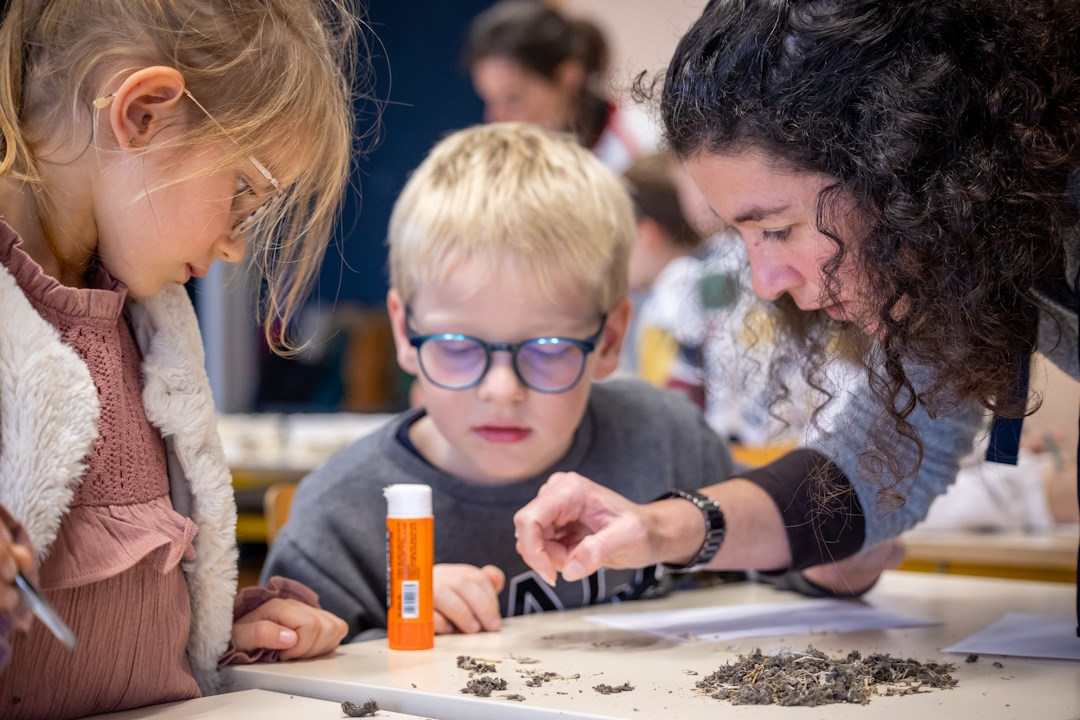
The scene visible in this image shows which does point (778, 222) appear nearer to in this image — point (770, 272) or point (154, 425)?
point (770, 272)

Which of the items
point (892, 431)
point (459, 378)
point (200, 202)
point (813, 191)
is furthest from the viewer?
point (459, 378)

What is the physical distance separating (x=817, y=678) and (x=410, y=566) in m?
0.42

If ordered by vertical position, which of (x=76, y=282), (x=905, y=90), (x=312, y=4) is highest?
(x=312, y=4)

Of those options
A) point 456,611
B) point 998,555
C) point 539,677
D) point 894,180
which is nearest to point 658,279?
point 998,555

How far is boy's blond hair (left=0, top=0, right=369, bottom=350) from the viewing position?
0.91 metres

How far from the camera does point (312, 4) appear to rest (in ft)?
3.51

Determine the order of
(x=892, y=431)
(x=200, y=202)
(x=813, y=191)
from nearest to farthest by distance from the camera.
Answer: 1. (x=200, y=202)
2. (x=813, y=191)
3. (x=892, y=431)

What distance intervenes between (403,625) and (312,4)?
2.10 feet

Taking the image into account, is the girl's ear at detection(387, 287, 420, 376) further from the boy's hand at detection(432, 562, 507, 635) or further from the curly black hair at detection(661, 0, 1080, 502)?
the curly black hair at detection(661, 0, 1080, 502)

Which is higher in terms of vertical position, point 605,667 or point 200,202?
point 200,202

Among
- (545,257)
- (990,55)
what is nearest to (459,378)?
(545,257)

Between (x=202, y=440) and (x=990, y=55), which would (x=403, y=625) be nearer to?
(x=202, y=440)

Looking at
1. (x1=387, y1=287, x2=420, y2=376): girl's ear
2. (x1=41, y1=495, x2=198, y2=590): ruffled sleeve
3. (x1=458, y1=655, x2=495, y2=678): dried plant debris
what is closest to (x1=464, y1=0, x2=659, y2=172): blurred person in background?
(x1=387, y1=287, x2=420, y2=376): girl's ear

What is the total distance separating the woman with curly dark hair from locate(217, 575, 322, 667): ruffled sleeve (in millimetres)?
251
